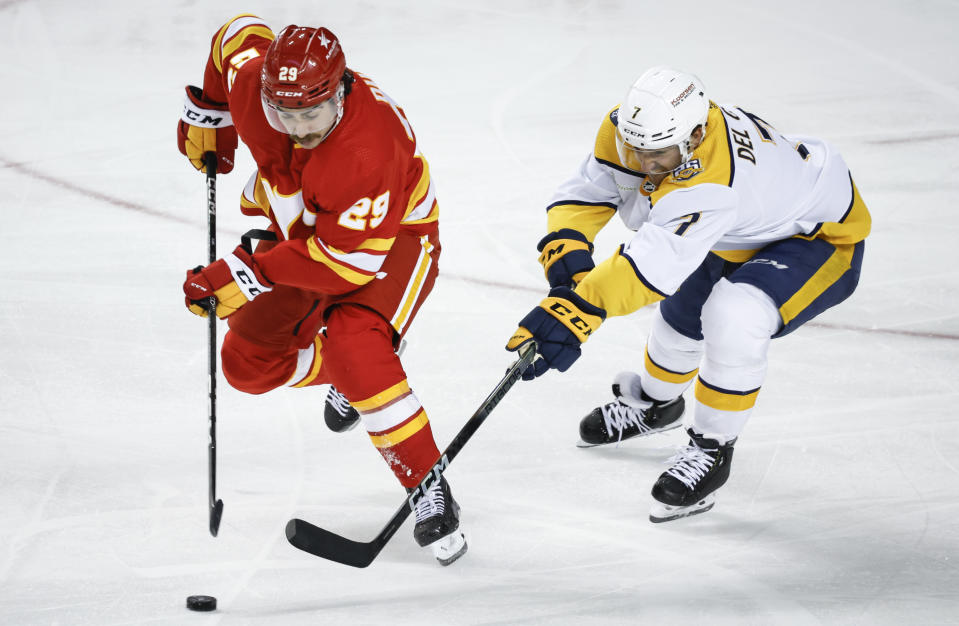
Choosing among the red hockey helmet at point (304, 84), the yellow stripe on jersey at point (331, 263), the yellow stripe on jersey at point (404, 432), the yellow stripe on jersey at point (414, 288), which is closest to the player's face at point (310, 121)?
the red hockey helmet at point (304, 84)

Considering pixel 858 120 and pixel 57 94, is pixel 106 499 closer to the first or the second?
pixel 57 94

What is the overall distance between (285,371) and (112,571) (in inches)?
27.4

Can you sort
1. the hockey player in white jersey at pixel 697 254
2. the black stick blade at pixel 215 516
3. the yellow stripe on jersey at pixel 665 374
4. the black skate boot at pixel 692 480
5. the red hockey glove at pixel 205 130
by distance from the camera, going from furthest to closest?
the yellow stripe on jersey at pixel 665 374
the red hockey glove at pixel 205 130
the black skate boot at pixel 692 480
the black stick blade at pixel 215 516
the hockey player in white jersey at pixel 697 254

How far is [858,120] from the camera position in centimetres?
510

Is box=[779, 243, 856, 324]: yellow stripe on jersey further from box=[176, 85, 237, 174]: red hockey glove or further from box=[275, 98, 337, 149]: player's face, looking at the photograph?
box=[176, 85, 237, 174]: red hockey glove

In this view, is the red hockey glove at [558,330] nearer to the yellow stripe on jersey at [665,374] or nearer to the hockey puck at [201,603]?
the yellow stripe on jersey at [665,374]

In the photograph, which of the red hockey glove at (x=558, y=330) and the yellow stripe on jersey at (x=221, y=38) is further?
the yellow stripe on jersey at (x=221, y=38)

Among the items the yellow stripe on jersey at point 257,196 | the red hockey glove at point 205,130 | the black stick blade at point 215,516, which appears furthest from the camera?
the red hockey glove at point 205,130

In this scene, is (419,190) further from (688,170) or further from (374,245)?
(688,170)

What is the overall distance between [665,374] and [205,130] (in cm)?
147

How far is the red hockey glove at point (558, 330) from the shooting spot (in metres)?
2.34

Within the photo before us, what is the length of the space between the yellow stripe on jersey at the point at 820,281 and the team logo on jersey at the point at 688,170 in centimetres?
43

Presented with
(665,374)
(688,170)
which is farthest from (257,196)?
(665,374)

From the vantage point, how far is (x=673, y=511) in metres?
2.62
